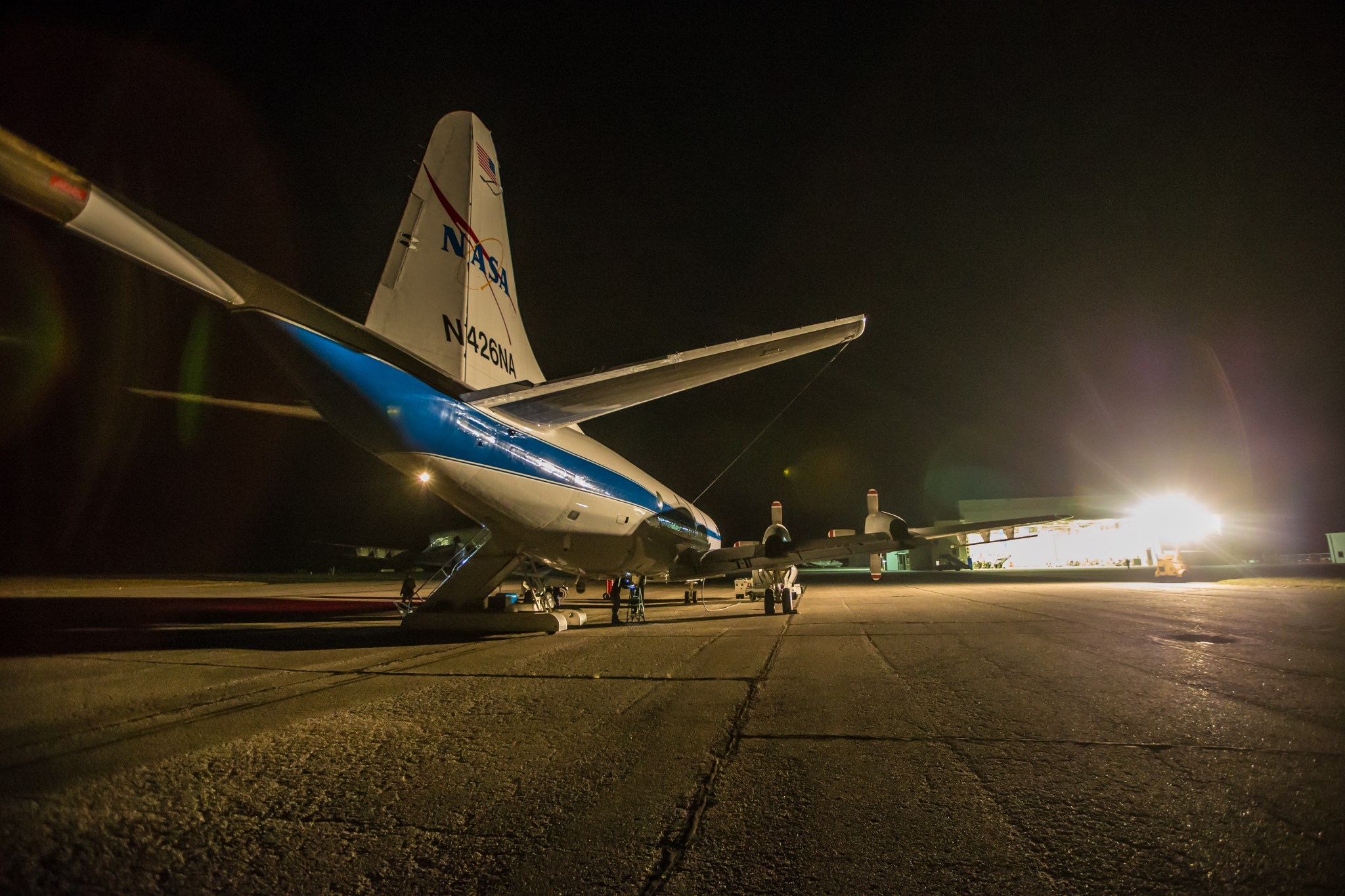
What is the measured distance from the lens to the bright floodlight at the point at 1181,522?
3844 centimetres

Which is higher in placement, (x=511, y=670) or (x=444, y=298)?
(x=444, y=298)

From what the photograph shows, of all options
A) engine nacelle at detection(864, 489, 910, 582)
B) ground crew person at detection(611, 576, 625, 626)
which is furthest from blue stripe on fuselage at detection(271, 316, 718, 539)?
engine nacelle at detection(864, 489, 910, 582)

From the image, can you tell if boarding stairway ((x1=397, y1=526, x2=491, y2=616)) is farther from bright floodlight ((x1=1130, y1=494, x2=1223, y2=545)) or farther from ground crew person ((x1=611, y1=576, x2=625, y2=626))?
bright floodlight ((x1=1130, y1=494, x2=1223, y2=545))

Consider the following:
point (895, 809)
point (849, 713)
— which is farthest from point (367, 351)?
point (895, 809)

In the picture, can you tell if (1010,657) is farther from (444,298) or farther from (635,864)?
(444,298)

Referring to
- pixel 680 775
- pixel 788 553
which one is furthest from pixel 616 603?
pixel 680 775

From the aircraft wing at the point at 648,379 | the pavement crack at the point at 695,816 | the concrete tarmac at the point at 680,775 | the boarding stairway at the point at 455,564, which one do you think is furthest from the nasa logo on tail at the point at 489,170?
the pavement crack at the point at 695,816

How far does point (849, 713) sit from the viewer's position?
385 cm

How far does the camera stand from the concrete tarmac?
181 cm

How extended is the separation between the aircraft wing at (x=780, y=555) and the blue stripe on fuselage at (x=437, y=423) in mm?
5966

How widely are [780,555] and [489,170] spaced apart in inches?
392

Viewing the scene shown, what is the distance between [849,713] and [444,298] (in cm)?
767

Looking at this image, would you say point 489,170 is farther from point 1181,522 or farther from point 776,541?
point 1181,522

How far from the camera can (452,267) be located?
8.66 meters
